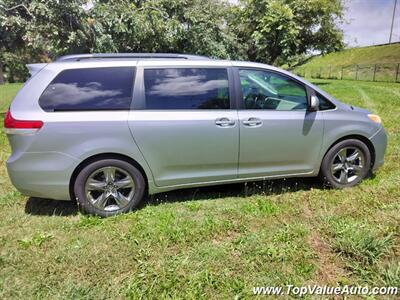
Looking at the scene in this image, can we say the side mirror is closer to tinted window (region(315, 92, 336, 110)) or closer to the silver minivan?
the silver minivan

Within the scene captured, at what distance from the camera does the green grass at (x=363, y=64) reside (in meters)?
27.2

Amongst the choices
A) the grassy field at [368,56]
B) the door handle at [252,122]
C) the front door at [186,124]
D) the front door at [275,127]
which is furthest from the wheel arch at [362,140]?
the grassy field at [368,56]

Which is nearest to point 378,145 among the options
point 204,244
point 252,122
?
point 252,122

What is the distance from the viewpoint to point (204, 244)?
3006 millimetres

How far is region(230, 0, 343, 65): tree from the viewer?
17484 millimetres

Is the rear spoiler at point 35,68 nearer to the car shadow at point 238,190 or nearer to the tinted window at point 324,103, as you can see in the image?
the car shadow at point 238,190

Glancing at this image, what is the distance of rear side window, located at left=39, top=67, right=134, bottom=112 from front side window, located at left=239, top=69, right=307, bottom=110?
130 centimetres

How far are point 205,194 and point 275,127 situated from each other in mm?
1223

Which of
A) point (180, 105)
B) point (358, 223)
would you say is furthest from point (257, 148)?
point (358, 223)

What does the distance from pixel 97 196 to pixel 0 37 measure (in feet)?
24.2

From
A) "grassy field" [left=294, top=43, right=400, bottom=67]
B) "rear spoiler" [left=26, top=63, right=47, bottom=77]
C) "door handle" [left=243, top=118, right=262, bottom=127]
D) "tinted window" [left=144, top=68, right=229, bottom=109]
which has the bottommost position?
"grassy field" [left=294, top=43, right=400, bottom=67]

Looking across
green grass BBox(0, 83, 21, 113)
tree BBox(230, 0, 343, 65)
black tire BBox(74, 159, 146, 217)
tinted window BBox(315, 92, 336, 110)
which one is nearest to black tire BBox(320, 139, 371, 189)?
tinted window BBox(315, 92, 336, 110)

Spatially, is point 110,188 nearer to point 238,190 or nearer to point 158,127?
point 158,127

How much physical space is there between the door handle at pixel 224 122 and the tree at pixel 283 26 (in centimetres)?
1528
